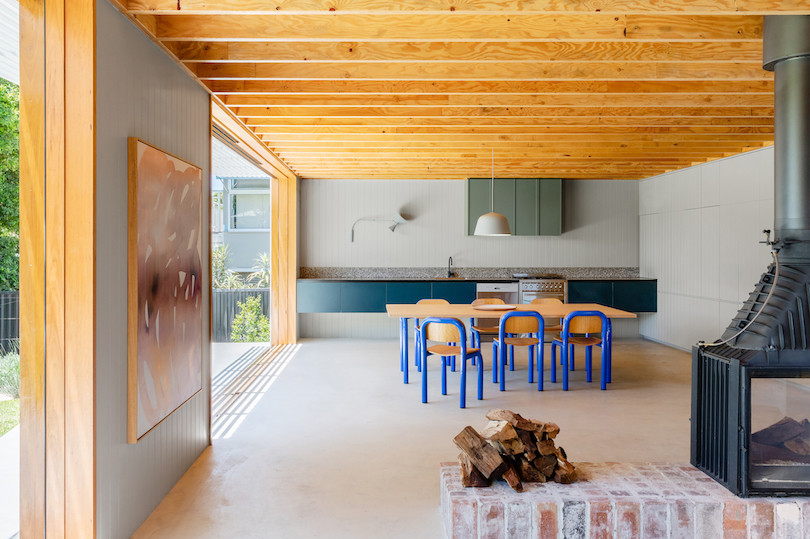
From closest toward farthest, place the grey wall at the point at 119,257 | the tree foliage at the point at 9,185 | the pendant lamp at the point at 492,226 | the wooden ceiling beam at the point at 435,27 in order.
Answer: the tree foliage at the point at 9,185
the grey wall at the point at 119,257
the wooden ceiling beam at the point at 435,27
the pendant lamp at the point at 492,226

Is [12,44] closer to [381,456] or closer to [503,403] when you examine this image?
[381,456]

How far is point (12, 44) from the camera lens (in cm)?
204

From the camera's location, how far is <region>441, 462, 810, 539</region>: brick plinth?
7.76 feet

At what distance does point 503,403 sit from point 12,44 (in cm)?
417

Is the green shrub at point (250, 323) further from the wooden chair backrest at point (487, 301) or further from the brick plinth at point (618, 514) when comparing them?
the brick plinth at point (618, 514)

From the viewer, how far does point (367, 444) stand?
3.80 metres

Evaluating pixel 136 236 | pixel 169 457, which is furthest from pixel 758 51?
pixel 169 457

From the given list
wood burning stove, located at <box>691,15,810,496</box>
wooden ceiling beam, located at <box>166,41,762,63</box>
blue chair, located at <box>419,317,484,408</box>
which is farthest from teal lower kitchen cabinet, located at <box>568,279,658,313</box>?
wood burning stove, located at <box>691,15,810,496</box>

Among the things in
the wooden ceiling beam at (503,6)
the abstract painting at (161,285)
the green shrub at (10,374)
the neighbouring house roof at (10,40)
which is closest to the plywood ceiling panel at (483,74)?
the wooden ceiling beam at (503,6)

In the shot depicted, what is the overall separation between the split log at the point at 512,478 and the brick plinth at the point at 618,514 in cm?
3

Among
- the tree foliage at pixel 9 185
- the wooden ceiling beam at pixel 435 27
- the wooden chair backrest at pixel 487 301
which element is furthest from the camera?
the wooden chair backrest at pixel 487 301

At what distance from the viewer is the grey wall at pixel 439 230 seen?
8.62 meters

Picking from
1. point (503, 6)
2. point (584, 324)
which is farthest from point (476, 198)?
point (503, 6)

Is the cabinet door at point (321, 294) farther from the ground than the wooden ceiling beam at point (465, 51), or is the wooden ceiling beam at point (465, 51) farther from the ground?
the wooden ceiling beam at point (465, 51)
